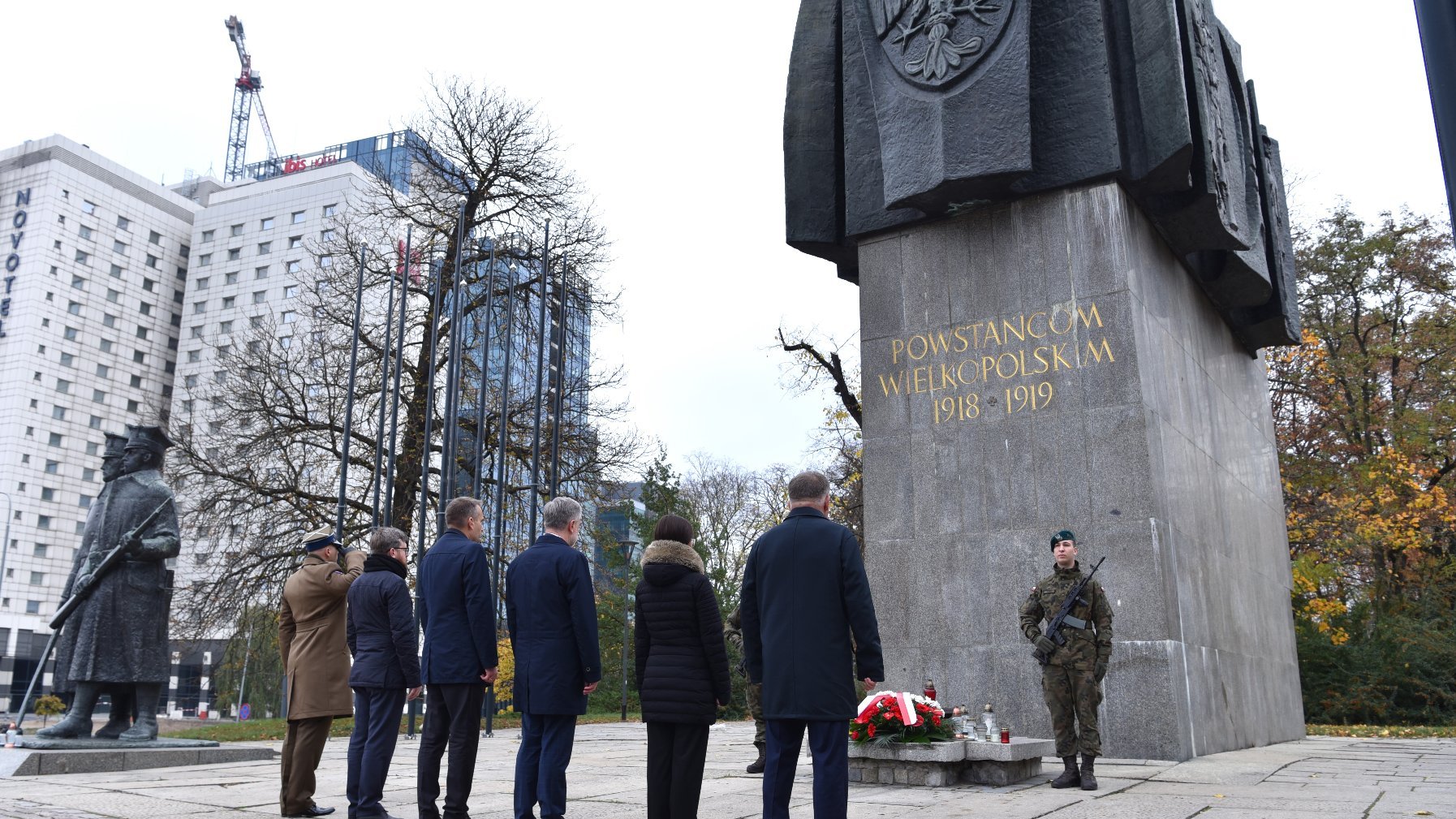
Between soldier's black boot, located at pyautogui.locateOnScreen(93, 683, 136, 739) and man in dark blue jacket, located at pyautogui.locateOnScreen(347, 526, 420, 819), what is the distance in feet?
17.9

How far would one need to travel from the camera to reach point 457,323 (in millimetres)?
15492

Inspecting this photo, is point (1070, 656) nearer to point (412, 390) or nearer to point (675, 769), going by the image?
point (675, 769)

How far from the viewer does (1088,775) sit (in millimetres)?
7895

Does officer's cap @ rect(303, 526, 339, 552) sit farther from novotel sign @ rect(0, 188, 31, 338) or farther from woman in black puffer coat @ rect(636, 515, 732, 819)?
novotel sign @ rect(0, 188, 31, 338)

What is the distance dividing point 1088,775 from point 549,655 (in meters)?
4.23

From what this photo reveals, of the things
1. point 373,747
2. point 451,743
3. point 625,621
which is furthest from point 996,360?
point 625,621

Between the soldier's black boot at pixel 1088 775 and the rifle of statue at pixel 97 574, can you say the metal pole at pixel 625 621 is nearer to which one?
the rifle of statue at pixel 97 574

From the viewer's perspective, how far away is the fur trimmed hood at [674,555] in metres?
5.80

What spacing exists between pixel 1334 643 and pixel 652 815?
1971cm

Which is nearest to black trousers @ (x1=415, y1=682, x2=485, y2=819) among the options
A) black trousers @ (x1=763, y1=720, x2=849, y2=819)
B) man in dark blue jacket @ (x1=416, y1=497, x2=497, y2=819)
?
man in dark blue jacket @ (x1=416, y1=497, x2=497, y2=819)

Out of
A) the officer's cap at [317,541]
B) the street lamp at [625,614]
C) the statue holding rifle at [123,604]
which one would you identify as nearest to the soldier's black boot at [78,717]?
the statue holding rifle at [123,604]

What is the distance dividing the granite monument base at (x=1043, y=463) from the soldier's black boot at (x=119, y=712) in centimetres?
777

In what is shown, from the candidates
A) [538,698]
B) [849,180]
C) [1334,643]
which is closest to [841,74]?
[849,180]

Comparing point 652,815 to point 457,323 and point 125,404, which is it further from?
point 125,404
